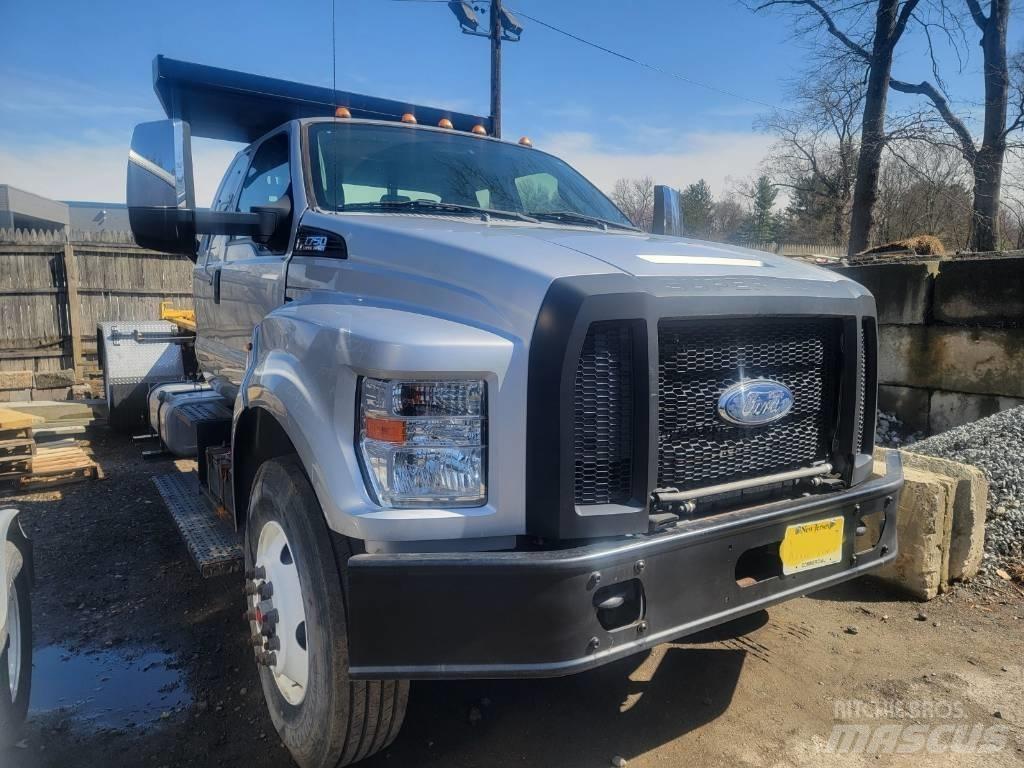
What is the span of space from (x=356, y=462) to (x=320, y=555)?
367 mm

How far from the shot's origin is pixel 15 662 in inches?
112

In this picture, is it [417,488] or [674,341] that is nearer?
[417,488]

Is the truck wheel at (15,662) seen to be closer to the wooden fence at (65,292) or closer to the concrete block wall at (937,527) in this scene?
the concrete block wall at (937,527)

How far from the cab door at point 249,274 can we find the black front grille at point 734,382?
5.89 feet

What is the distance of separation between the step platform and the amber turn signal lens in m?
1.62

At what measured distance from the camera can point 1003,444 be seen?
470 centimetres

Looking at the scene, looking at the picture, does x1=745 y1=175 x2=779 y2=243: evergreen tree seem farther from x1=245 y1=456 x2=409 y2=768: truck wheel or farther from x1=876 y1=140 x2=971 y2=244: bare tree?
x1=245 y1=456 x2=409 y2=768: truck wheel

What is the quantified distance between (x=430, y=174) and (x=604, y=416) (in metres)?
1.93

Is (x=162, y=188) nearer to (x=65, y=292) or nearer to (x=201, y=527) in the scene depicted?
(x=201, y=527)

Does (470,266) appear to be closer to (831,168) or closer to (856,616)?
(856,616)

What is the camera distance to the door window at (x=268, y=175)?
3.56 m

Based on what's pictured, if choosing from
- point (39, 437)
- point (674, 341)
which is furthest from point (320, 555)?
point (39, 437)

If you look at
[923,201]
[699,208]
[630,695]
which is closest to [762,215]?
[699,208]

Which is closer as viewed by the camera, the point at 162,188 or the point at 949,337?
the point at 162,188
